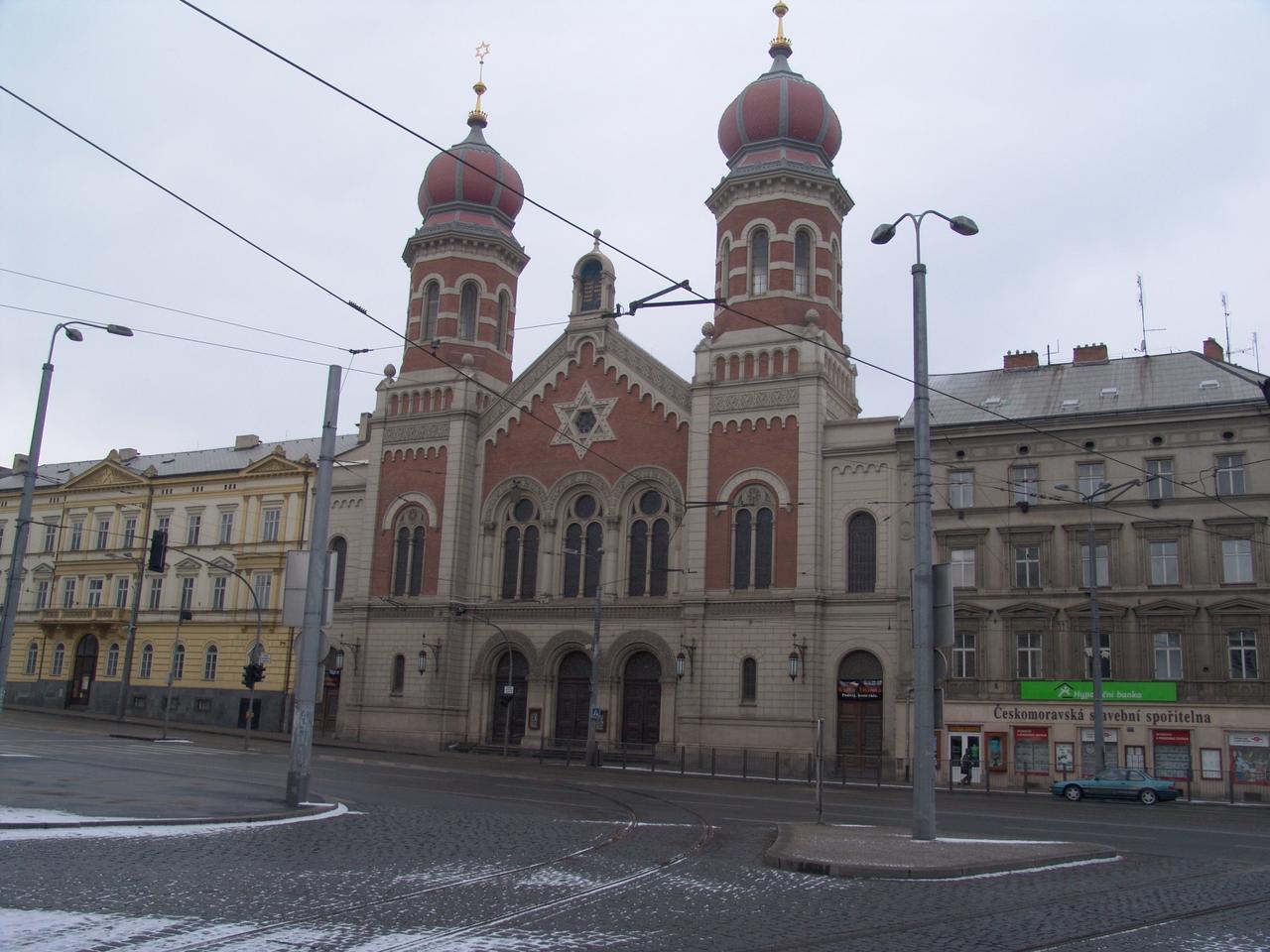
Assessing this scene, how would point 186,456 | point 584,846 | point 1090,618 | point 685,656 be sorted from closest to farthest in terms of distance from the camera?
1. point 584,846
2. point 1090,618
3. point 685,656
4. point 186,456

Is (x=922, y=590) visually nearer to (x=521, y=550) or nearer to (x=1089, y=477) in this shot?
(x=1089, y=477)

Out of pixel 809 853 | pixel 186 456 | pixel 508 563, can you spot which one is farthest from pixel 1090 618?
pixel 186 456

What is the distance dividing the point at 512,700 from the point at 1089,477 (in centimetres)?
2288

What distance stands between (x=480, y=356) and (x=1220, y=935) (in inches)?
1744

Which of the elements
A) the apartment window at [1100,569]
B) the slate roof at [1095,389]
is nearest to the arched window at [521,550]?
the slate roof at [1095,389]

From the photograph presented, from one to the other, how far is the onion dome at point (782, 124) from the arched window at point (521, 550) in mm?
16208

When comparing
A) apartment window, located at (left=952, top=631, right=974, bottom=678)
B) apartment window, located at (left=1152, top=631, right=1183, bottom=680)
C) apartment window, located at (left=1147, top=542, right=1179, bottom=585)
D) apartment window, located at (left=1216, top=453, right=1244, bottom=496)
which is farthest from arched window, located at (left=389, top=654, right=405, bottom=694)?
apartment window, located at (left=1216, top=453, right=1244, bottom=496)

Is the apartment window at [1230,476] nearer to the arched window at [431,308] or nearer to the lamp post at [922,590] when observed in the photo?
the lamp post at [922,590]

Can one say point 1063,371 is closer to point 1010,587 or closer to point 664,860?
point 1010,587

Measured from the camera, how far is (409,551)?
165 feet

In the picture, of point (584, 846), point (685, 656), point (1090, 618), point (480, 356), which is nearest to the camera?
point (584, 846)

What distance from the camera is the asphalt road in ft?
32.4

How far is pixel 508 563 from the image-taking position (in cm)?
4922

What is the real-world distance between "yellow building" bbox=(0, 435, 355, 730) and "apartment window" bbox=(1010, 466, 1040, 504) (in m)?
30.9
